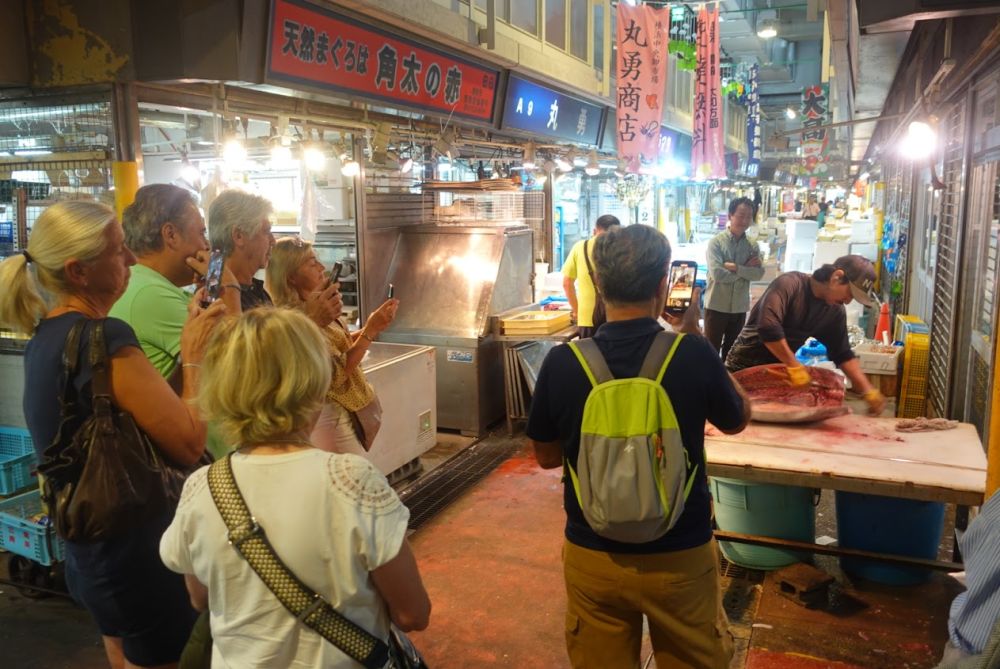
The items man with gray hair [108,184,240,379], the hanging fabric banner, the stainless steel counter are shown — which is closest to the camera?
man with gray hair [108,184,240,379]

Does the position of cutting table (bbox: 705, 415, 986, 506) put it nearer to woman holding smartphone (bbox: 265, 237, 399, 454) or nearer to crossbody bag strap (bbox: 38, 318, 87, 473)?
woman holding smartphone (bbox: 265, 237, 399, 454)

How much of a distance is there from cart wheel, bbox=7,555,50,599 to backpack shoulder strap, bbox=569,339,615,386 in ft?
11.7

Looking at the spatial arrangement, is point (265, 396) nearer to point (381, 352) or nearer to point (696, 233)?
point (381, 352)

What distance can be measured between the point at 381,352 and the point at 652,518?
167 inches

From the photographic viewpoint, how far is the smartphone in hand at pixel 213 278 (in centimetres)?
271

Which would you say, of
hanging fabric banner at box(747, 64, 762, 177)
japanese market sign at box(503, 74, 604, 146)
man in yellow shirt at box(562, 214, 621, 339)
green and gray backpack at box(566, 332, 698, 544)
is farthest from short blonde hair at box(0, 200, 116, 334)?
hanging fabric banner at box(747, 64, 762, 177)

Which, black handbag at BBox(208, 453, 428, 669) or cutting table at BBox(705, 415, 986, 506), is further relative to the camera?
cutting table at BBox(705, 415, 986, 506)

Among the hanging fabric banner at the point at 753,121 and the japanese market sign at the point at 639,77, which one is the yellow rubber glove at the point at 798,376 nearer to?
the japanese market sign at the point at 639,77

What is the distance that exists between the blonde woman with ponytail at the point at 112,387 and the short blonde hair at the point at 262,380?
62 centimetres

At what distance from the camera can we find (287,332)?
5.46ft

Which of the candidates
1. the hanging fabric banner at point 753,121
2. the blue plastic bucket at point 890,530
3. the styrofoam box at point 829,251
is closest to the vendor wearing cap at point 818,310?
the blue plastic bucket at point 890,530

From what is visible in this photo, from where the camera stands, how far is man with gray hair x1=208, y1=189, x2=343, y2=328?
10.2ft

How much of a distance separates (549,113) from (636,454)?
25.6ft

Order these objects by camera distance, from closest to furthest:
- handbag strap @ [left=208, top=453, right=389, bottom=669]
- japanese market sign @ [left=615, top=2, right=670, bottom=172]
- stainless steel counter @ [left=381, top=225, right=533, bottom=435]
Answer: handbag strap @ [left=208, top=453, right=389, bottom=669]
stainless steel counter @ [left=381, top=225, right=533, bottom=435]
japanese market sign @ [left=615, top=2, right=670, bottom=172]
